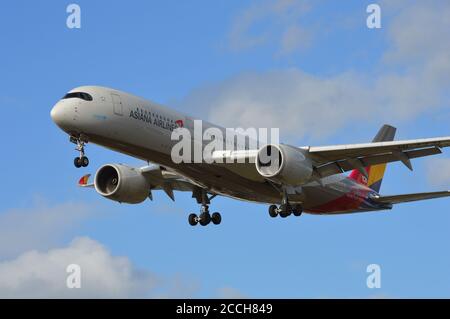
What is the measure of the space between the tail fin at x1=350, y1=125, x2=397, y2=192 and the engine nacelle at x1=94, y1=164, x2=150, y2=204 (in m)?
11.8

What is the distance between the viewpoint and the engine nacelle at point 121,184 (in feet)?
156

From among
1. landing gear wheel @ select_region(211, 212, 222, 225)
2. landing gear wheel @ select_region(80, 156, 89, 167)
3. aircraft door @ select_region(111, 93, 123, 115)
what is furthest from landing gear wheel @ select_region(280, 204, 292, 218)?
landing gear wheel @ select_region(80, 156, 89, 167)

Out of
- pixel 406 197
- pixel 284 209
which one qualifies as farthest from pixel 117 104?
pixel 406 197

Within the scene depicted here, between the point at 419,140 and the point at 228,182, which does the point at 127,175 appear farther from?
the point at 419,140

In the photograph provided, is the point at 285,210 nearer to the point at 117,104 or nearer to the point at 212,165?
the point at 212,165

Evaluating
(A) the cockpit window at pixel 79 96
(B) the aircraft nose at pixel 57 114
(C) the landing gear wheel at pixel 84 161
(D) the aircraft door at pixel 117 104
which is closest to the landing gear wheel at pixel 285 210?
(D) the aircraft door at pixel 117 104

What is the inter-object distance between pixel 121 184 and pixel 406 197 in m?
14.9

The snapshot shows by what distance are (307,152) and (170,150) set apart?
659 centimetres

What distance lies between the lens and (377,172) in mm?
55656

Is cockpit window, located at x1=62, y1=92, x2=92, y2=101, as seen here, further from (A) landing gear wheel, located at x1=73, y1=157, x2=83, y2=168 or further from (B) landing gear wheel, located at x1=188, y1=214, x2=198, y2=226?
(B) landing gear wheel, located at x1=188, y1=214, x2=198, y2=226

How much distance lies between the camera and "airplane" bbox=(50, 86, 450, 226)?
40.8 meters

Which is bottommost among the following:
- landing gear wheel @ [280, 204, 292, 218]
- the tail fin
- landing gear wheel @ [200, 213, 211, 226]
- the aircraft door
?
landing gear wheel @ [280, 204, 292, 218]

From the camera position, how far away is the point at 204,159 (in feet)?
141
